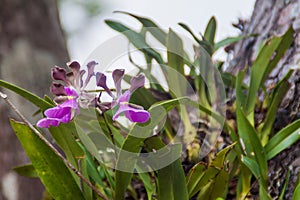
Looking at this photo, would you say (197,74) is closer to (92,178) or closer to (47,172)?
(92,178)

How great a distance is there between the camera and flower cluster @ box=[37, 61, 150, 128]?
1.71 ft

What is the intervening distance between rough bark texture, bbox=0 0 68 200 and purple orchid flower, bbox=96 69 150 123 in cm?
100

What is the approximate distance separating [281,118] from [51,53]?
1.06 metres

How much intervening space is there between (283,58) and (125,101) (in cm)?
90

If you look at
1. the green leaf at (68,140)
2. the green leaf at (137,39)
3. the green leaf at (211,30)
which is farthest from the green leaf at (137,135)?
the green leaf at (211,30)

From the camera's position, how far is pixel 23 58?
1.68m

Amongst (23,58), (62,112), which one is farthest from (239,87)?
(23,58)

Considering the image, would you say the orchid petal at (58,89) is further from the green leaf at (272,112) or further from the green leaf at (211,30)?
the green leaf at (211,30)

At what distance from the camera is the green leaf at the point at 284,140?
2.73 ft

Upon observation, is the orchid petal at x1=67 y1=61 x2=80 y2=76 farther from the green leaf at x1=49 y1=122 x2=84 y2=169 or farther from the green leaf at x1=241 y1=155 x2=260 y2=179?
the green leaf at x1=241 y1=155 x2=260 y2=179

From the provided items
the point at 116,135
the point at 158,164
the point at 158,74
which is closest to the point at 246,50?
the point at 158,74

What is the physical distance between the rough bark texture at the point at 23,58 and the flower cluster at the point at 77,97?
3.19 ft

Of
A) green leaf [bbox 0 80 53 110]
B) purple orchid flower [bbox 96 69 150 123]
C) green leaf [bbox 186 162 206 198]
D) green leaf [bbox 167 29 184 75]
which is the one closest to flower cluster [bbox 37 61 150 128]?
purple orchid flower [bbox 96 69 150 123]

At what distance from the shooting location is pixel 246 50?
1541 millimetres
